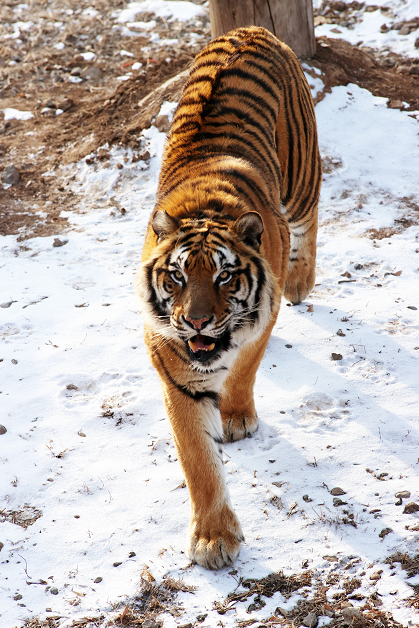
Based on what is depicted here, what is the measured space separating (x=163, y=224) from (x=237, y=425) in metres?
1.24

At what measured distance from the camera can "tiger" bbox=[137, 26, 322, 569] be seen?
2404 millimetres

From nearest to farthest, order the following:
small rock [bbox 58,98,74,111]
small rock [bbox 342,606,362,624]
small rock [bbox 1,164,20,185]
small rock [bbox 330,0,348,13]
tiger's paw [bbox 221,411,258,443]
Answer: small rock [bbox 342,606,362,624] → tiger's paw [bbox 221,411,258,443] → small rock [bbox 1,164,20,185] → small rock [bbox 58,98,74,111] → small rock [bbox 330,0,348,13]

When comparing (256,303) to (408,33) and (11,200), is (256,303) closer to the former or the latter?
(11,200)

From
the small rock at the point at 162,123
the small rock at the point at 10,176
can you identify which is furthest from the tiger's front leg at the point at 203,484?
the small rock at the point at 10,176

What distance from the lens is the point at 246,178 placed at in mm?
2965

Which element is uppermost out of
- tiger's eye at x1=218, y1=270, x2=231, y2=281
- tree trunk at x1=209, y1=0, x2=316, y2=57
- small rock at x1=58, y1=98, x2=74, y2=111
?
tree trunk at x1=209, y1=0, x2=316, y2=57

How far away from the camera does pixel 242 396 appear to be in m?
3.13

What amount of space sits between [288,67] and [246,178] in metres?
1.37

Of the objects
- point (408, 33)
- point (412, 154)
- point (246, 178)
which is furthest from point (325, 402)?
point (408, 33)

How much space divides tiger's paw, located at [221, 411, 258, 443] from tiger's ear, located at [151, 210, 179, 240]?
1.14 meters

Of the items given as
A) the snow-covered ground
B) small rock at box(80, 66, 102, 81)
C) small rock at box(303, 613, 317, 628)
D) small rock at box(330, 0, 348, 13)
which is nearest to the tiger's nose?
the snow-covered ground

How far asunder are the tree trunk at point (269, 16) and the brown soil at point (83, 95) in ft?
1.34

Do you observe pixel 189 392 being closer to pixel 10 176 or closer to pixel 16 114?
pixel 10 176

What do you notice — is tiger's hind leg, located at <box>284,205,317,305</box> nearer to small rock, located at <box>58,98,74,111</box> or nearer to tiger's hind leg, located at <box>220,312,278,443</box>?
tiger's hind leg, located at <box>220,312,278,443</box>
